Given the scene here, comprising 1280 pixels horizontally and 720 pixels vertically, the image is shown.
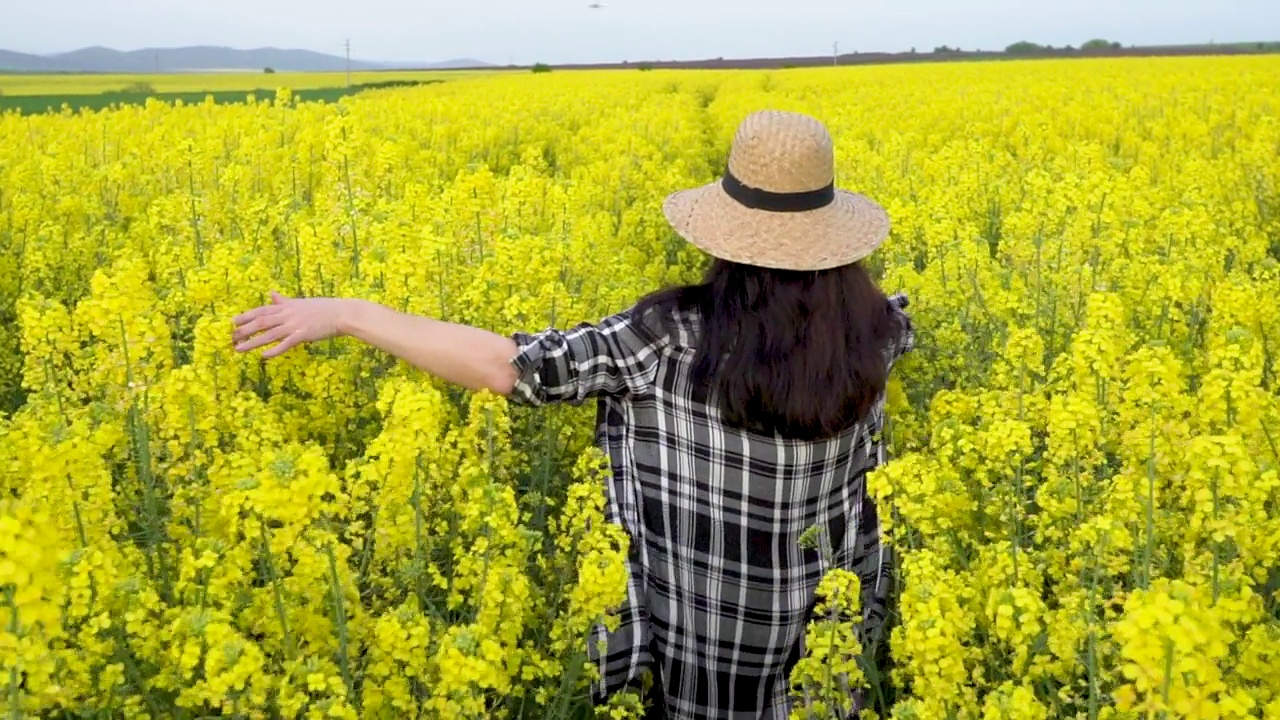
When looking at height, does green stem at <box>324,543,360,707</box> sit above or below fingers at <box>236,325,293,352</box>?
below


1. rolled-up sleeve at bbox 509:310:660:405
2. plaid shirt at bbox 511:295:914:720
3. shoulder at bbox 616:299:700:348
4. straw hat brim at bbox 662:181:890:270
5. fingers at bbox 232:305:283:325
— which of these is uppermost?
straw hat brim at bbox 662:181:890:270

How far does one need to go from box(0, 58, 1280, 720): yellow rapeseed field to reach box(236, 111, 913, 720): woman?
0.67ft

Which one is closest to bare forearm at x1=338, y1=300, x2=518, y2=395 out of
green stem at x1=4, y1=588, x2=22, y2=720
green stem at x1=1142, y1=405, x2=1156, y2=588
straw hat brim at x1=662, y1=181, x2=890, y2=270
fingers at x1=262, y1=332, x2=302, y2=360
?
fingers at x1=262, y1=332, x2=302, y2=360

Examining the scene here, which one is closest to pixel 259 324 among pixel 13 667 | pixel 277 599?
pixel 277 599

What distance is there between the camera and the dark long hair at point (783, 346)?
272cm

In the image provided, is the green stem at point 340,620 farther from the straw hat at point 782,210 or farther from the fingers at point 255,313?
the straw hat at point 782,210

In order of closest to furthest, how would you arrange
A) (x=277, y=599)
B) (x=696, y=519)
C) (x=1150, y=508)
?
(x=1150, y=508) → (x=277, y=599) → (x=696, y=519)

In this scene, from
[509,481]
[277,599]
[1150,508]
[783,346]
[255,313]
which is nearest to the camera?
[1150,508]

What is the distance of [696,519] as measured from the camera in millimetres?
2984

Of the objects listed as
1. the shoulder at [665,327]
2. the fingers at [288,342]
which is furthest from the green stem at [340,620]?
the shoulder at [665,327]

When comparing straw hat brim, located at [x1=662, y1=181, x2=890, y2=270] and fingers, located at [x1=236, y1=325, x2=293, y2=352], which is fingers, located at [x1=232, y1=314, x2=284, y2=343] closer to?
fingers, located at [x1=236, y1=325, x2=293, y2=352]

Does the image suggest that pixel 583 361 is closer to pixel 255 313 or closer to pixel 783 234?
Result: pixel 783 234

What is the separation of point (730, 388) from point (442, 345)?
2.55 ft

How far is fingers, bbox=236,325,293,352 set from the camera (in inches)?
110
